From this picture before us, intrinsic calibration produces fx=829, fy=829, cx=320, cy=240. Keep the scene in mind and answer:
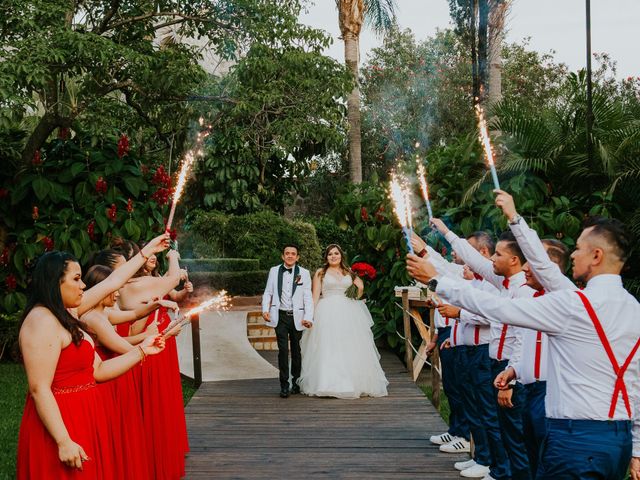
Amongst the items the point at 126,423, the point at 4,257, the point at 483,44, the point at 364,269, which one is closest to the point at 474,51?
the point at 483,44

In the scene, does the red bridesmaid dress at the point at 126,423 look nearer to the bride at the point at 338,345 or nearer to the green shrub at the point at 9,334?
the bride at the point at 338,345

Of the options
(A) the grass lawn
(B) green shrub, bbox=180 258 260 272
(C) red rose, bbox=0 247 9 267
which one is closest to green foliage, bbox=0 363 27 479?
(A) the grass lawn

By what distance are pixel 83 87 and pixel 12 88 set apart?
2.99 m

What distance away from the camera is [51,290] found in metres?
4.23

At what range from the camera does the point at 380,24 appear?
26.8m

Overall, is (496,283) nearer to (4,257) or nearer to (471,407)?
(471,407)

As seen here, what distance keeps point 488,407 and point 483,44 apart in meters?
14.6

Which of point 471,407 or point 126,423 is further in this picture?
point 471,407

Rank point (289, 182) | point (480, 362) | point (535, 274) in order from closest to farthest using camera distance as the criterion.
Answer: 1. point (535, 274)
2. point (480, 362)
3. point (289, 182)

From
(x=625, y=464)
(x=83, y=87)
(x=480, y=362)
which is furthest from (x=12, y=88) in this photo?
(x=625, y=464)

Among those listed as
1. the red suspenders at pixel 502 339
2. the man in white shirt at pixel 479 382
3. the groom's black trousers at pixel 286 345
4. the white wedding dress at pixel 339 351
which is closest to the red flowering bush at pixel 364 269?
the white wedding dress at pixel 339 351

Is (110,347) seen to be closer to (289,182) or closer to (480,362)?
(480,362)

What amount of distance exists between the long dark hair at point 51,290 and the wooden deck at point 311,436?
3591 mm

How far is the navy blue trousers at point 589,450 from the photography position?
12.1ft
